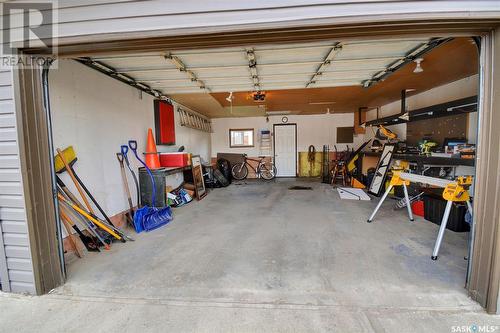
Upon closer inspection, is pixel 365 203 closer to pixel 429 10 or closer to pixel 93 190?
pixel 429 10

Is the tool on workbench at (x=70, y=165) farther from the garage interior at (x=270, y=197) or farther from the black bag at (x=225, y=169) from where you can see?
the black bag at (x=225, y=169)

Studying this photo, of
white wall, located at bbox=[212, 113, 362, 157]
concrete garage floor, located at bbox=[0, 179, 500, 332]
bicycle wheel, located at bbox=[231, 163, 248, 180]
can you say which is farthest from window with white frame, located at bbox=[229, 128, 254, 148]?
concrete garage floor, located at bbox=[0, 179, 500, 332]

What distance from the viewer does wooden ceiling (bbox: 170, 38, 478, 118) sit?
9.10 ft

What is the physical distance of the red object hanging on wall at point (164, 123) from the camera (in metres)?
4.30

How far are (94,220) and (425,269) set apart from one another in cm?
340

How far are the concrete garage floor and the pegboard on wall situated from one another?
185 cm

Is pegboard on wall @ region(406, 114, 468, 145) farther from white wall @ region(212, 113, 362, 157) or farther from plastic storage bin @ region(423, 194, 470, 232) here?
white wall @ region(212, 113, 362, 157)

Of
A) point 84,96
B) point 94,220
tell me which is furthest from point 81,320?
point 84,96

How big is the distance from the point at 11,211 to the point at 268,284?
209 cm

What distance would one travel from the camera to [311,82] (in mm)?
3451

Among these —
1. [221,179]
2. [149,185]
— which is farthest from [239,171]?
[149,185]

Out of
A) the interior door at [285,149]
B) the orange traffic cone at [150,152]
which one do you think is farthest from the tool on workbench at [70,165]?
the interior door at [285,149]

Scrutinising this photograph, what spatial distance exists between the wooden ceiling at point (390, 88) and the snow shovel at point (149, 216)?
1855 millimetres

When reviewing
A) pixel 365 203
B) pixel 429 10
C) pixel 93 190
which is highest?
pixel 429 10
